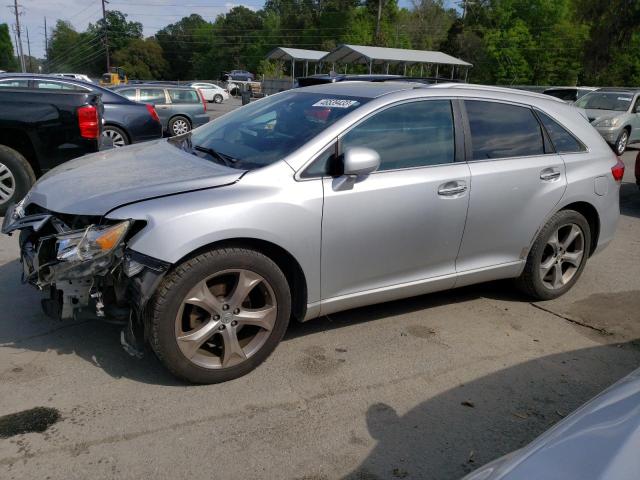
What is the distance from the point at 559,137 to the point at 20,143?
216 inches

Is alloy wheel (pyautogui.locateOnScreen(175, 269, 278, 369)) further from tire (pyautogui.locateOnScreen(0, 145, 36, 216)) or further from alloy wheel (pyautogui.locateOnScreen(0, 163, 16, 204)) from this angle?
alloy wheel (pyautogui.locateOnScreen(0, 163, 16, 204))

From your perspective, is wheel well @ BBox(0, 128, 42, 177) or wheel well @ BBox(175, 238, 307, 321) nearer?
wheel well @ BBox(175, 238, 307, 321)

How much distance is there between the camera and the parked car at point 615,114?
14.5 metres

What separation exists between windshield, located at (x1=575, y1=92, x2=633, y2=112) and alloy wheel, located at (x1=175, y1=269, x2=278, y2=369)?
14722 mm

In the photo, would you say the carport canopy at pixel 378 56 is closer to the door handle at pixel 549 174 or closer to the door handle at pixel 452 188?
the door handle at pixel 549 174

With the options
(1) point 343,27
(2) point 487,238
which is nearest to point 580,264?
(2) point 487,238

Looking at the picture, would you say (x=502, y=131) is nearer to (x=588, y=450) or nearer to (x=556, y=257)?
(x=556, y=257)

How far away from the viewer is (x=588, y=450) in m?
1.56

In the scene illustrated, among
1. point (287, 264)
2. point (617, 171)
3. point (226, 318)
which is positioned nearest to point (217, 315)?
point (226, 318)

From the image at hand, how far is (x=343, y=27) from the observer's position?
84.6m

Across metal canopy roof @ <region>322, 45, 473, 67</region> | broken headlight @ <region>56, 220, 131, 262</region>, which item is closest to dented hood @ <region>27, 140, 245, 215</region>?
broken headlight @ <region>56, 220, 131, 262</region>

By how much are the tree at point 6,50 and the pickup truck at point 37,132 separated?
88063mm

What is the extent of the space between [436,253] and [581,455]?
2418 millimetres

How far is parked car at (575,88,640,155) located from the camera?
14516 millimetres
